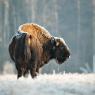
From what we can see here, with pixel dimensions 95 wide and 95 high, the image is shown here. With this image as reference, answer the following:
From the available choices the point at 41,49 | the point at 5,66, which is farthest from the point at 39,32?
the point at 5,66

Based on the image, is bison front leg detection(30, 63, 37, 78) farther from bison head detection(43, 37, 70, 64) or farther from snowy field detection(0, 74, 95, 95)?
snowy field detection(0, 74, 95, 95)

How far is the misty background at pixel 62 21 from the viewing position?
4481cm

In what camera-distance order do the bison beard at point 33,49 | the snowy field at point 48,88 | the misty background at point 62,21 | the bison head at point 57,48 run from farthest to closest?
the misty background at point 62,21
the bison head at point 57,48
the bison beard at point 33,49
the snowy field at point 48,88

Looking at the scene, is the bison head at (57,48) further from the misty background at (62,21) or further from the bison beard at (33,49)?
the misty background at (62,21)

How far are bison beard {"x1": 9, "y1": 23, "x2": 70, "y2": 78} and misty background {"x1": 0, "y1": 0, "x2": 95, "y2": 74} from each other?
2992cm

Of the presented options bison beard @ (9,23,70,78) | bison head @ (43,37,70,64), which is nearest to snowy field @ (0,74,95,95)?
bison beard @ (9,23,70,78)

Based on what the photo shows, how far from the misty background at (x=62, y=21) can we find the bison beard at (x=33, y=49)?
29.9m

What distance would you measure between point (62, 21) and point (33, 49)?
3564cm

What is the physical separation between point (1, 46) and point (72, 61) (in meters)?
5.73

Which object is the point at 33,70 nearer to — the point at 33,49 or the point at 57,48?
the point at 33,49

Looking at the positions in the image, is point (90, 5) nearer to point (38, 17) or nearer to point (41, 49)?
point (38, 17)

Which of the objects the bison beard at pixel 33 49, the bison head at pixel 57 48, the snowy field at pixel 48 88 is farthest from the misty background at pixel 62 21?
the snowy field at pixel 48 88

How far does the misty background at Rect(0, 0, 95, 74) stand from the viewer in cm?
4481

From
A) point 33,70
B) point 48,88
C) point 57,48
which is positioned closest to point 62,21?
point 57,48
